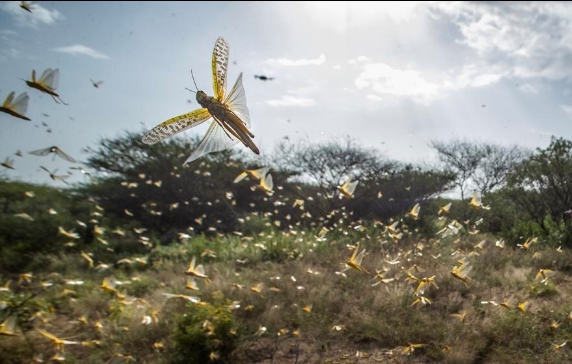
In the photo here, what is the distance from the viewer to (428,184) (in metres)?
13.2

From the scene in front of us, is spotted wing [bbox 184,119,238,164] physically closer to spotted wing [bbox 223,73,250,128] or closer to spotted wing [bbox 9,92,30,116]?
spotted wing [bbox 223,73,250,128]

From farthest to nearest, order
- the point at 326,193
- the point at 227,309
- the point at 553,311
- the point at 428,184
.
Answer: the point at 326,193 → the point at 428,184 → the point at 227,309 → the point at 553,311

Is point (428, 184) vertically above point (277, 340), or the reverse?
point (428, 184)

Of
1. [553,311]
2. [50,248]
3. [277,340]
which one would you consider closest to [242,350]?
[277,340]

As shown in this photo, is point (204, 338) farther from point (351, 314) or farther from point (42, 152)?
point (42, 152)

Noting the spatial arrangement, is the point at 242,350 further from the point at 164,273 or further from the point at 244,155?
the point at 244,155

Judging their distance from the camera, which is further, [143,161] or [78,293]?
[143,161]

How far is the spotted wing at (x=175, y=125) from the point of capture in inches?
52.3

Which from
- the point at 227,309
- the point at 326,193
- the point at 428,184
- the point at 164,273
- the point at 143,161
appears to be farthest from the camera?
the point at 143,161

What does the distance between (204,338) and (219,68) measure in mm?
4098

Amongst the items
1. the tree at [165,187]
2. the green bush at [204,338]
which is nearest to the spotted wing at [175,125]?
the green bush at [204,338]

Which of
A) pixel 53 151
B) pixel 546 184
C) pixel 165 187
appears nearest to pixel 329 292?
pixel 546 184

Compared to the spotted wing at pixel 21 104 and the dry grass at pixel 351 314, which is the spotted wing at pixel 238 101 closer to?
the spotted wing at pixel 21 104

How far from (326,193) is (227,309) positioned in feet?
33.4
